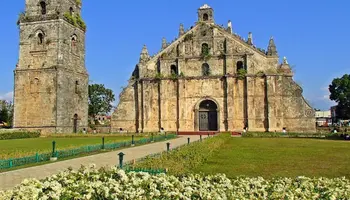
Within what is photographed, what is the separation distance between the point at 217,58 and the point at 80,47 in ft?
57.3

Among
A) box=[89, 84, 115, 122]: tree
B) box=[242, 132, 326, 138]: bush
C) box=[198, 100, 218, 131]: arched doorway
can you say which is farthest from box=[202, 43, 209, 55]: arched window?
box=[89, 84, 115, 122]: tree

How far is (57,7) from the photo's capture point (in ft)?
144

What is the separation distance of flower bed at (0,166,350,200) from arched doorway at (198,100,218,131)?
1403 inches

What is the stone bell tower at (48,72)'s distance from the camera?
1661 inches

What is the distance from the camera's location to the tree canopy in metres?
72.6

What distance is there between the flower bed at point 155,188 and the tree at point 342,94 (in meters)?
70.3

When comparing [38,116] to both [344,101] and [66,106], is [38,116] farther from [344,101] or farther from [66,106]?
[344,101]

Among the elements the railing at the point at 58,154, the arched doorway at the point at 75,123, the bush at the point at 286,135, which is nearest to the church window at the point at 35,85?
the arched doorway at the point at 75,123

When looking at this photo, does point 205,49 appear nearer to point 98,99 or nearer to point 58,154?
point 58,154

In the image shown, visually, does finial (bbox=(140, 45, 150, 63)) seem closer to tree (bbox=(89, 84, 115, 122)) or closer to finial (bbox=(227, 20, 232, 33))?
finial (bbox=(227, 20, 232, 33))

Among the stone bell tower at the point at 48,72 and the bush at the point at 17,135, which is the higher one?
the stone bell tower at the point at 48,72

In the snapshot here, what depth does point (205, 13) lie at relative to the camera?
4647cm

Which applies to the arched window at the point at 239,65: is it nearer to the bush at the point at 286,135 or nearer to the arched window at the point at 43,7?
the bush at the point at 286,135

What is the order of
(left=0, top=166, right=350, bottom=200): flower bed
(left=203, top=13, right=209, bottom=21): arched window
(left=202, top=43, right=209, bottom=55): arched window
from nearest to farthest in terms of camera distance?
1. (left=0, top=166, right=350, bottom=200): flower bed
2. (left=202, top=43, right=209, bottom=55): arched window
3. (left=203, top=13, right=209, bottom=21): arched window
